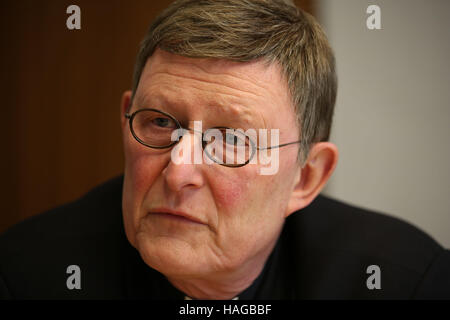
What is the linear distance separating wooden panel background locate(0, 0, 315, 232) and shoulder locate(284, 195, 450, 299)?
84 cm

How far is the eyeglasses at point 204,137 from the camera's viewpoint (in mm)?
1116

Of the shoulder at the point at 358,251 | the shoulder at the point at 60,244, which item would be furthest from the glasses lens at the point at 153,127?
the shoulder at the point at 358,251

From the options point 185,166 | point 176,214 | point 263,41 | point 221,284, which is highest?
point 263,41

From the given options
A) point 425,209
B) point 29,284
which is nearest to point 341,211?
point 425,209

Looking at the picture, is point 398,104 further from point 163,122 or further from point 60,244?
point 60,244

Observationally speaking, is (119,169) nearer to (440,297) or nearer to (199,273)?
(199,273)

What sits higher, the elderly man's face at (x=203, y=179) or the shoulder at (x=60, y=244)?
the elderly man's face at (x=203, y=179)

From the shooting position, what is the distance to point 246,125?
1114 mm

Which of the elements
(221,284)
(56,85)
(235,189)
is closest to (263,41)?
(235,189)

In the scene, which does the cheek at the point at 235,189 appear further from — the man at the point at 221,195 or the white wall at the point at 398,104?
the white wall at the point at 398,104

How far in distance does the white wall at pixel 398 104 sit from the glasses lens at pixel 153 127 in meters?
0.95

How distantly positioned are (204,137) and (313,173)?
44 cm

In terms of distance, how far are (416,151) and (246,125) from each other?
104 centimetres

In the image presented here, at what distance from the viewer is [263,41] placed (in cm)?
115
